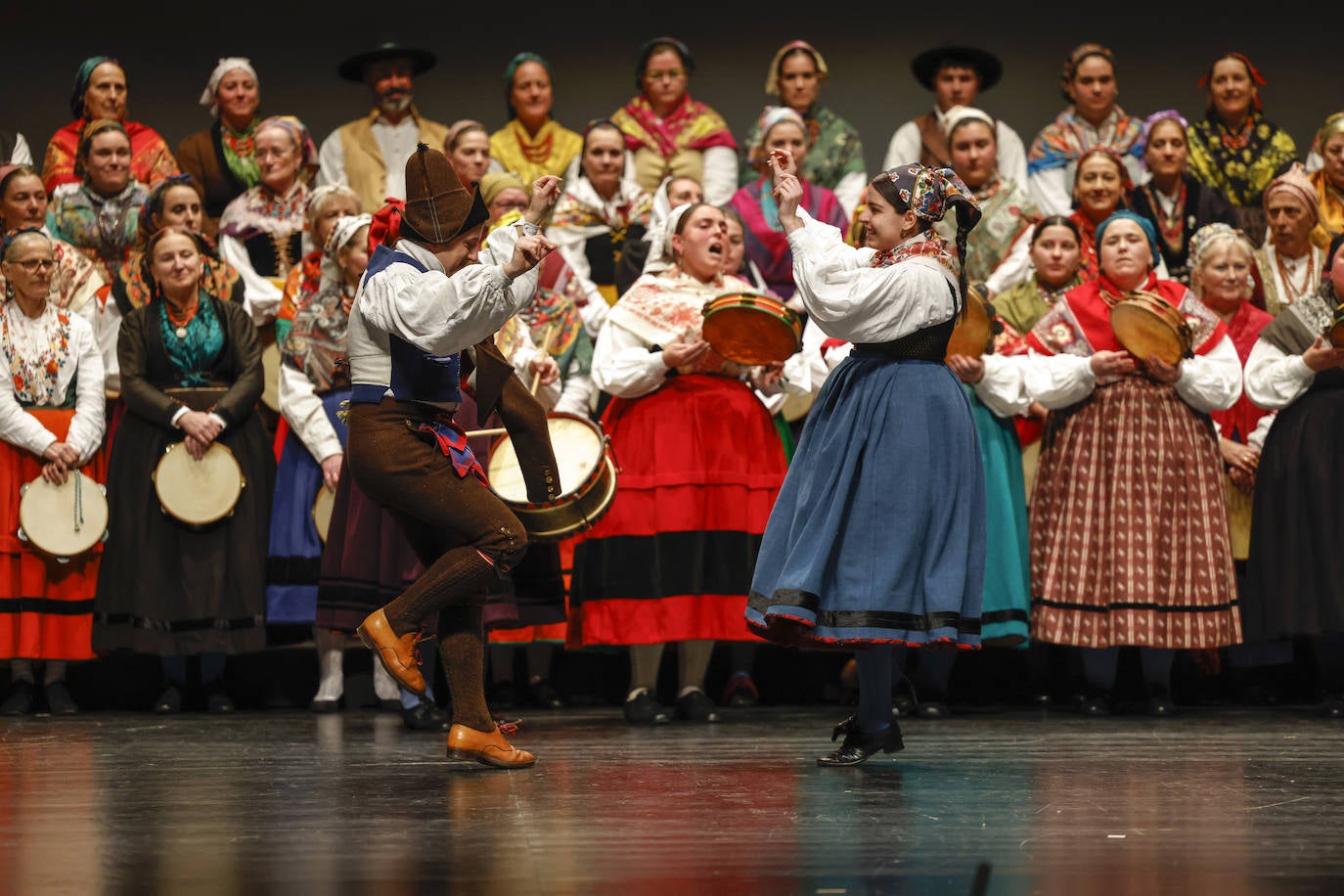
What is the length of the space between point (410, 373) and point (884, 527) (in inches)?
52.0

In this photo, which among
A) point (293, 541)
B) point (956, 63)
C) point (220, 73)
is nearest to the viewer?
point (293, 541)

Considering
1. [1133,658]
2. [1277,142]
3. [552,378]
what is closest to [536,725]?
[552,378]

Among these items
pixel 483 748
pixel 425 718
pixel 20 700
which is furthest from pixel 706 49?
pixel 483 748

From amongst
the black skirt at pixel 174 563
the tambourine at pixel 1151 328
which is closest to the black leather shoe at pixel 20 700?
the black skirt at pixel 174 563

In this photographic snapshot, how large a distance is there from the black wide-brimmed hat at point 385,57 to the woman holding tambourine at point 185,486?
2.01 m

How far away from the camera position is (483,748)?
438 cm

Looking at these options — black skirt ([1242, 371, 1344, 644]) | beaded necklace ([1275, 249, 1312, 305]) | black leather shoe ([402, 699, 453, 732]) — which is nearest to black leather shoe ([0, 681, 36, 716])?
black leather shoe ([402, 699, 453, 732])

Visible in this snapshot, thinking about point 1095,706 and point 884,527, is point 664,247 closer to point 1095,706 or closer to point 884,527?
point 884,527

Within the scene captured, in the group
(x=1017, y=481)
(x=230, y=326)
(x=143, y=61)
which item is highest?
(x=143, y=61)

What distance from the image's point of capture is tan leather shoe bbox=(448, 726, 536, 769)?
4.36 m

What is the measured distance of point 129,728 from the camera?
557 centimetres

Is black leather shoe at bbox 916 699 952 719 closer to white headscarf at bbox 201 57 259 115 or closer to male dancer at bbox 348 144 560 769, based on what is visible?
male dancer at bbox 348 144 560 769

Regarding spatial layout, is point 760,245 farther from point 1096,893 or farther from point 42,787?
point 1096,893

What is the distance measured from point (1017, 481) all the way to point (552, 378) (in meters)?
1.77
